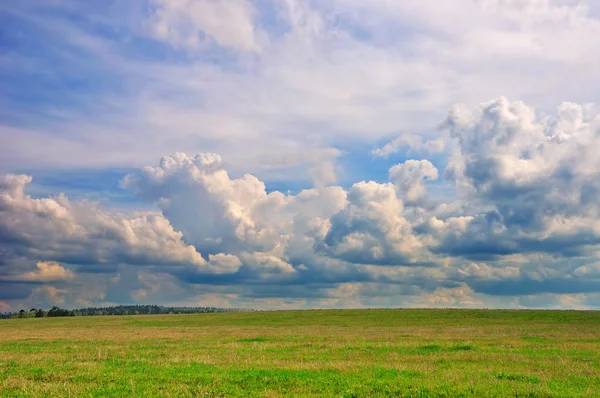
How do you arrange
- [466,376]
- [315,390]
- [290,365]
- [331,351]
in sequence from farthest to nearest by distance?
[331,351], [290,365], [466,376], [315,390]

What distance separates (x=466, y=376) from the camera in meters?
21.4

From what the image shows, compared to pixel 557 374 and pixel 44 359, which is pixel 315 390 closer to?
pixel 557 374

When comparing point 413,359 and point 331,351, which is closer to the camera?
point 413,359

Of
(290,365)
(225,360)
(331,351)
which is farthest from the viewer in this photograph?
(331,351)

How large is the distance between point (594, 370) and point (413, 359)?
8398 millimetres

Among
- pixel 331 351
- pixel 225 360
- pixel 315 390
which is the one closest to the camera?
pixel 315 390

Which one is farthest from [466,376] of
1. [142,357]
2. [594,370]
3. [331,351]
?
[142,357]

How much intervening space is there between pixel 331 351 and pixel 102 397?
685 inches

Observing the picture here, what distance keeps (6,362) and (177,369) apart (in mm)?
11394

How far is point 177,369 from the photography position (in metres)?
23.9

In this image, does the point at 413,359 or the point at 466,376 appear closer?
the point at 466,376

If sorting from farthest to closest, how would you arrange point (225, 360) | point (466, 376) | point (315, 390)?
point (225, 360) < point (466, 376) < point (315, 390)

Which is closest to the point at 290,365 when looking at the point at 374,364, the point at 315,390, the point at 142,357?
the point at 374,364

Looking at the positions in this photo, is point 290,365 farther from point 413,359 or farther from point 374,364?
point 413,359
